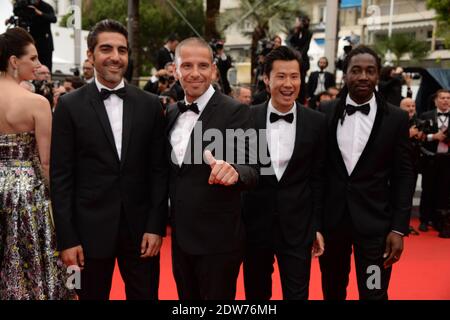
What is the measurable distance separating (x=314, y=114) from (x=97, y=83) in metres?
1.20

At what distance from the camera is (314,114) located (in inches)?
107

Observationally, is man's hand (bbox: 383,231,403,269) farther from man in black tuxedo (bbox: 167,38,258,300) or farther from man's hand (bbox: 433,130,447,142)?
man's hand (bbox: 433,130,447,142)

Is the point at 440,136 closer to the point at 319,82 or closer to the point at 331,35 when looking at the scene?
the point at 319,82

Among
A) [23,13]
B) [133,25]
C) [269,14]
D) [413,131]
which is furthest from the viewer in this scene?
[269,14]

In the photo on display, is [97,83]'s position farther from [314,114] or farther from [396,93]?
[396,93]

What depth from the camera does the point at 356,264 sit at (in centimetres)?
272

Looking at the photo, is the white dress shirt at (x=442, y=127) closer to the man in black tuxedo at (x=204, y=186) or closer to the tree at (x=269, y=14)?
the man in black tuxedo at (x=204, y=186)

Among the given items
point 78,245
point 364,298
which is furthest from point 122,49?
point 364,298

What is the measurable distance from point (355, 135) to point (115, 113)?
131 cm

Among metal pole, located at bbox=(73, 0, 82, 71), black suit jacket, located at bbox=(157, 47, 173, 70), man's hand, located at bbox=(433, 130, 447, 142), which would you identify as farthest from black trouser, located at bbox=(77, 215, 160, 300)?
metal pole, located at bbox=(73, 0, 82, 71)

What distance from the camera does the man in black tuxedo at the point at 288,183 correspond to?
8.61 ft

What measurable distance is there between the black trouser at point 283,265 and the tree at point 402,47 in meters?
22.4

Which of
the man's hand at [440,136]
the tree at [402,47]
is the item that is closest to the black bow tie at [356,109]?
the man's hand at [440,136]

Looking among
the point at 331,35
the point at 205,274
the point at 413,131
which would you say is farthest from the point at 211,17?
the point at 205,274
